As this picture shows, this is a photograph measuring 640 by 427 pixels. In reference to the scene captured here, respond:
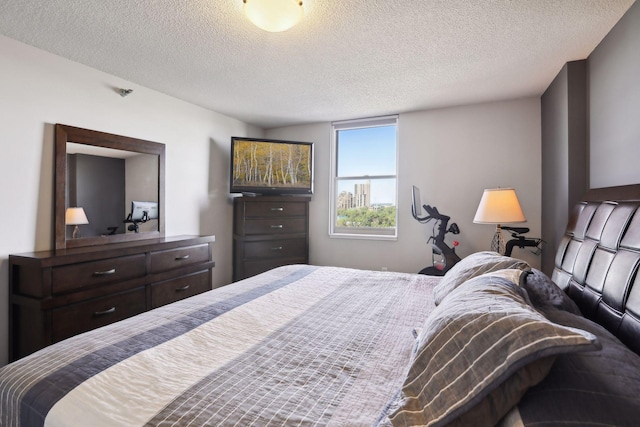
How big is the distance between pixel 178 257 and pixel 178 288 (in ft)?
0.95

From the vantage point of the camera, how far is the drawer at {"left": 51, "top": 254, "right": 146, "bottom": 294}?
205 centimetres

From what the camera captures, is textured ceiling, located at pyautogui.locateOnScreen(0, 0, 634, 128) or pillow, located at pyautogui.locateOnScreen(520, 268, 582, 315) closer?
pillow, located at pyautogui.locateOnScreen(520, 268, 582, 315)

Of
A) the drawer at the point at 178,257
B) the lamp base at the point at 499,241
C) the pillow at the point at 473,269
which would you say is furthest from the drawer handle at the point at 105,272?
the lamp base at the point at 499,241

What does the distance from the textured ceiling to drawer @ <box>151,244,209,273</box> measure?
1.60m

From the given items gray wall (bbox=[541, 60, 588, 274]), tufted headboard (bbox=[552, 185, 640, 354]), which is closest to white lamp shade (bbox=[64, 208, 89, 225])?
tufted headboard (bbox=[552, 185, 640, 354])

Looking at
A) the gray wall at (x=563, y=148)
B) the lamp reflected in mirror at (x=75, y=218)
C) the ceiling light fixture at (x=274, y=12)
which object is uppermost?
the ceiling light fixture at (x=274, y=12)

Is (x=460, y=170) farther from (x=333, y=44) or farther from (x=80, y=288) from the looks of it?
(x=80, y=288)

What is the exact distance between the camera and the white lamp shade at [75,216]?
2.47 m

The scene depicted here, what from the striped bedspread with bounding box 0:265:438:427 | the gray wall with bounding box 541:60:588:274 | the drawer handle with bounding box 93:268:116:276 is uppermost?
the gray wall with bounding box 541:60:588:274

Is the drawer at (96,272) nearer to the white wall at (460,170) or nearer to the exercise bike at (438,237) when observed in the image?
the white wall at (460,170)

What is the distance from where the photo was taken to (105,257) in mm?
2312

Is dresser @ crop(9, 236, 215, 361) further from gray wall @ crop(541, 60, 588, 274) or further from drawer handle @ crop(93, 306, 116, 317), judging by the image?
gray wall @ crop(541, 60, 588, 274)

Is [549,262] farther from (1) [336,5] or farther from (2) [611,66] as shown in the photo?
(1) [336,5]

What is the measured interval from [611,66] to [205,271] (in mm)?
3663
